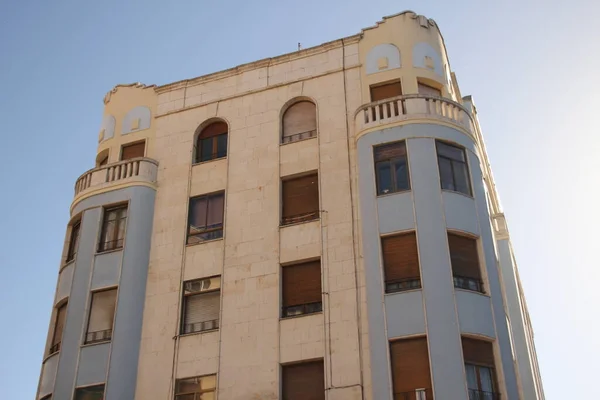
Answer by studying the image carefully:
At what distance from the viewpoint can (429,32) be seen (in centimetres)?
2686

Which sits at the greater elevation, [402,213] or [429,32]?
[429,32]

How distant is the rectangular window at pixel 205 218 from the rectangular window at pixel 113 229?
8.24 ft

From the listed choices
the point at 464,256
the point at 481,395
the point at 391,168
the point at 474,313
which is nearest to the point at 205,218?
the point at 391,168

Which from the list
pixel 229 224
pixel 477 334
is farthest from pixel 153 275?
pixel 477 334

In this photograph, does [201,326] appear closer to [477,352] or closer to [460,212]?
[477,352]

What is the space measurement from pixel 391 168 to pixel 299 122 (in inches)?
178

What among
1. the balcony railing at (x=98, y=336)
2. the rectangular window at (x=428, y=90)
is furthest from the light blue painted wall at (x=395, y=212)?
the balcony railing at (x=98, y=336)

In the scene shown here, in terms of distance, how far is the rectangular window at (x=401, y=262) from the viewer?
2150 cm

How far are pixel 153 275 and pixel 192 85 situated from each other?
8.14m

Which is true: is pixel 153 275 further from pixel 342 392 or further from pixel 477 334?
pixel 477 334

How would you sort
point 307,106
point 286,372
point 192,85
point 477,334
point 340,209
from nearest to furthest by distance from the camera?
point 477,334 < point 286,372 < point 340,209 < point 307,106 < point 192,85

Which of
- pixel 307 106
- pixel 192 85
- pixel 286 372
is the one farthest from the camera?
pixel 192 85

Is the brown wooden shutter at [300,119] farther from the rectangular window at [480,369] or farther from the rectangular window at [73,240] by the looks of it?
the rectangular window at [480,369]

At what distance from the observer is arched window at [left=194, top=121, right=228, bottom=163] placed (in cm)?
2714
